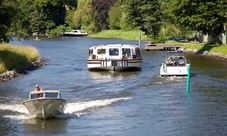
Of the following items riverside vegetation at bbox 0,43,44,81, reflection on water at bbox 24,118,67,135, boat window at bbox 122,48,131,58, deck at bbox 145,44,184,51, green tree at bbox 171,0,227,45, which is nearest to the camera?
reflection on water at bbox 24,118,67,135

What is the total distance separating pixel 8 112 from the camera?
1035 inches

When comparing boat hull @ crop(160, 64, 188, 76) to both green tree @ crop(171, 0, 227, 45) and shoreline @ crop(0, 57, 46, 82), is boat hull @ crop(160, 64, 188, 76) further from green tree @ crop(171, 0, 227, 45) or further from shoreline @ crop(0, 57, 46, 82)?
green tree @ crop(171, 0, 227, 45)

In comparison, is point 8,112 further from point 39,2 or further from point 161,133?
point 39,2

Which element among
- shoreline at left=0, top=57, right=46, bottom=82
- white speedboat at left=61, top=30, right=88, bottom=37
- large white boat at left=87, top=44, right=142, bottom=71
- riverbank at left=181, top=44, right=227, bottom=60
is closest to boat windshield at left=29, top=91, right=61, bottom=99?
shoreline at left=0, top=57, right=46, bottom=82

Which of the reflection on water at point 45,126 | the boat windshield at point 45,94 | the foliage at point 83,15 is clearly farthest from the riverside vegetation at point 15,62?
the foliage at point 83,15

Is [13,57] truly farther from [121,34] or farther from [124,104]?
[121,34]

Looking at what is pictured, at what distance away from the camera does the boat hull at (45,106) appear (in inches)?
915

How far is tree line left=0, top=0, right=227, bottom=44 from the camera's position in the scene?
157 feet

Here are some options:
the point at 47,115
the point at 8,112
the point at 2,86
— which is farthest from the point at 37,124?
the point at 2,86

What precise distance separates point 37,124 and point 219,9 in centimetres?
4338

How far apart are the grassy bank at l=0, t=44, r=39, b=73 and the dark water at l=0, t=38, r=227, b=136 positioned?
1.70m

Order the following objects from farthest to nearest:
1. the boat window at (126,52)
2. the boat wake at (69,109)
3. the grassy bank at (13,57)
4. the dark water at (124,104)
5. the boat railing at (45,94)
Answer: the boat window at (126,52) < the grassy bank at (13,57) < the boat wake at (69,109) < the boat railing at (45,94) < the dark water at (124,104)

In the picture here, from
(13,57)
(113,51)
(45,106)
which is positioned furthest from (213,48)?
(45,106)

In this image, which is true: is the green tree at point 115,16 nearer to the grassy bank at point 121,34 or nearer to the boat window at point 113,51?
the grassy bank at point 121,34
